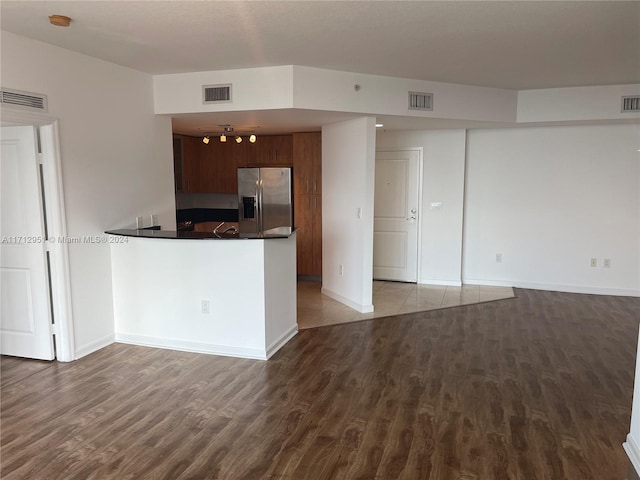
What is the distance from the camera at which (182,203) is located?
26.0 feet

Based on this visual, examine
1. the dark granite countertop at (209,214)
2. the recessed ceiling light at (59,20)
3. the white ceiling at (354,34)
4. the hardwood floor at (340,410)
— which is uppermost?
the white ceiling at (354,34)

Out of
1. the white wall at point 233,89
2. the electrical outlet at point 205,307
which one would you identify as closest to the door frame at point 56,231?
the electrical outlet at point 205,307

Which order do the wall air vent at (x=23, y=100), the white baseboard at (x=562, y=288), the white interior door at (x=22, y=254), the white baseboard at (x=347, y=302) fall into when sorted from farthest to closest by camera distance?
the white baseboard at (x=562, y=288) < the white baseboard at (x=347, y=302) < the white interior door at (x=22, y=254) < the wall air vent at (x=23, y=100)

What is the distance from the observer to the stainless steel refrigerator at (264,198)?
6828 millimetres

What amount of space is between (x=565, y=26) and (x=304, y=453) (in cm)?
334

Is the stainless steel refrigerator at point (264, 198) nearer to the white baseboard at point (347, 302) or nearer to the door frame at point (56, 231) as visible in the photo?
the white baseboard at point (347, 302)

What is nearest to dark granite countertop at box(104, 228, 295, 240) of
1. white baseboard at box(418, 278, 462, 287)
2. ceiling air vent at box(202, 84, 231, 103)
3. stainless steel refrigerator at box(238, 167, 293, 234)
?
ceiling air vent at box(202, 84, 231, 103)

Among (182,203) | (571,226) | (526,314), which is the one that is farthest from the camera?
(182,203)

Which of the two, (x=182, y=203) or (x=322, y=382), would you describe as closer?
(x=322, y=382)

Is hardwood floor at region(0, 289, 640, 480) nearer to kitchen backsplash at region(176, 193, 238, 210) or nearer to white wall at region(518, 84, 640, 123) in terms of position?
white wall at region(518, 84, 640, 123)

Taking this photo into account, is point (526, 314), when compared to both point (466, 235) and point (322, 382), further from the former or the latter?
point (322, 382)

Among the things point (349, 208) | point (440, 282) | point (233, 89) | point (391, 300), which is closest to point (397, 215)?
point (440, 282)

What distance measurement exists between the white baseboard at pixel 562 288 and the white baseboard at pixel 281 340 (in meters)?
3.28

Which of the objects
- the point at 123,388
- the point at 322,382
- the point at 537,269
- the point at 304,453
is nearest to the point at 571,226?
the point at 537,269
